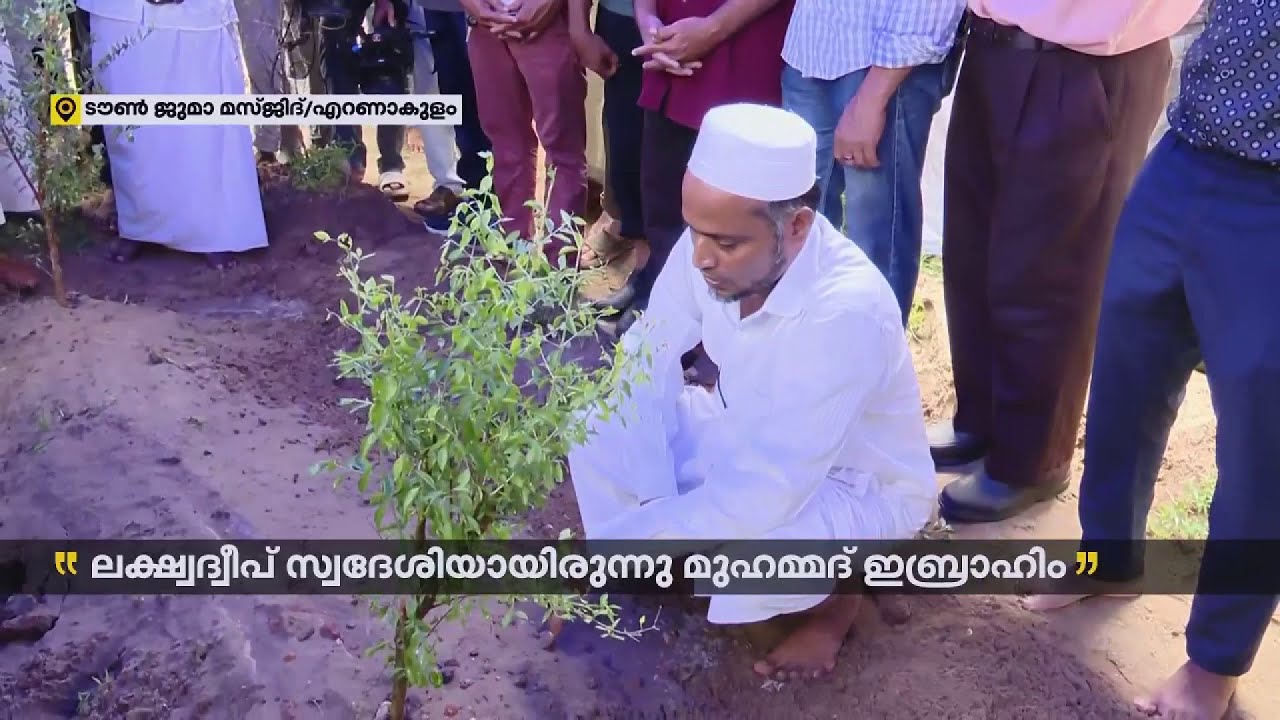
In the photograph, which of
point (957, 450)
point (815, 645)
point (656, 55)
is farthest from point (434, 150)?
point (815, 645)

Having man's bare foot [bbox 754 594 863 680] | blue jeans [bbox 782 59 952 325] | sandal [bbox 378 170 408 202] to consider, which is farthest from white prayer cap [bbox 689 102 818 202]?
sandal [bbox 378 170 408 202]

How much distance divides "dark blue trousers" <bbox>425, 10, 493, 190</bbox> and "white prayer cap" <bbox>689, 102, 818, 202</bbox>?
104 inches

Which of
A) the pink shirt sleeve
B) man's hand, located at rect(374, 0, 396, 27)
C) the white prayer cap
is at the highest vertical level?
the pink shirt sleeve

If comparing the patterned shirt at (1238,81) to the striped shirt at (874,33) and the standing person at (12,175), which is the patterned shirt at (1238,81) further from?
the standing person at (12,175)

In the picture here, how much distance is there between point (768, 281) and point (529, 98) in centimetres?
233

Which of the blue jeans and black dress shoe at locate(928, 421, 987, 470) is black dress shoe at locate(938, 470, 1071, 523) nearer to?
black dress shoe at locate(928, 421, 987, 470)

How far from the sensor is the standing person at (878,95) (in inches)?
118

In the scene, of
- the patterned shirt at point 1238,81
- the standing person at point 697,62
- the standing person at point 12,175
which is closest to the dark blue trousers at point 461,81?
the standing person at point 697,62

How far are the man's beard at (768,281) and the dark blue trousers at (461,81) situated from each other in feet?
8.64

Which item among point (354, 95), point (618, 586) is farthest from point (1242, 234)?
point (354, 95)

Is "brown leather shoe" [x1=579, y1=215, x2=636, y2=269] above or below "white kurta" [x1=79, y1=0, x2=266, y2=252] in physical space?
below

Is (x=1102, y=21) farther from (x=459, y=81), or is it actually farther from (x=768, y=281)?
(x=459, y=81)

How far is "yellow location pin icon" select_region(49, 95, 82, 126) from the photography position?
4.00 m

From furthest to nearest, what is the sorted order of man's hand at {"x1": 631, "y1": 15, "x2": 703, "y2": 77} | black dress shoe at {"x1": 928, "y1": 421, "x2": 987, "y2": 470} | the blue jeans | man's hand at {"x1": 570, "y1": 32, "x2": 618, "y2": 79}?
man's hand at {"x1": 570, "y1": 32, "x2": 618, "y2": 79}, man's hand at {"x1": 631, "y1": 15, "x2": 703, "y2": 77}, black dress shoe at {"x1": 928, "y1": 421, "x2": 987, "y2": 470}, the blue jeans
